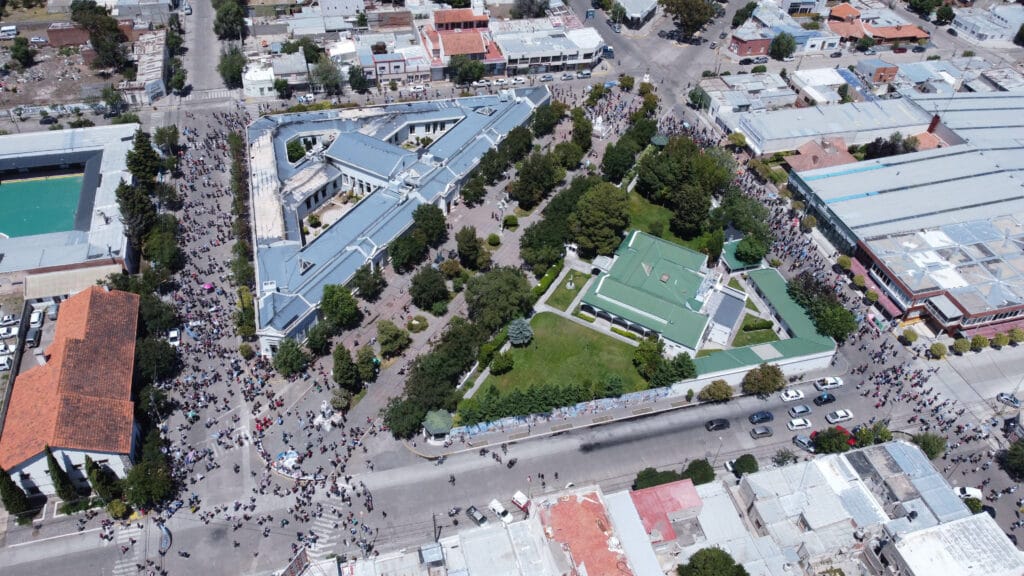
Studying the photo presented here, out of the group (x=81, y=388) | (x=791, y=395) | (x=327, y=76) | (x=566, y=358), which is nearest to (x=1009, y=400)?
(x=791, y=395)

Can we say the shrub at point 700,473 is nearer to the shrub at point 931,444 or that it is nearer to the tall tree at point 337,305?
the shrub at point 931,444

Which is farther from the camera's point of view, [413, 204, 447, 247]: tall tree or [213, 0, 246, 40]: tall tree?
[213, 0, 246, 40]: tall tree

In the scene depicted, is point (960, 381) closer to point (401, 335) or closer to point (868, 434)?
point (868, 434)

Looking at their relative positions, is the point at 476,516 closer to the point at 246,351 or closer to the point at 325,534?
the point at 325,534

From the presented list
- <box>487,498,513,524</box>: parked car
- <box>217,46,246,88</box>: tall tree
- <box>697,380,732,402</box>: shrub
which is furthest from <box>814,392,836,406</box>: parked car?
<box>217,46,246,88</box>: tall tree

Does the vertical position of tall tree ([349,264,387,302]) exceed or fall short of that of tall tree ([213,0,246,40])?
it falls short

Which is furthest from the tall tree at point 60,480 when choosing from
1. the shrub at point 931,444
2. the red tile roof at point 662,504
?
the shrub at point 931,444

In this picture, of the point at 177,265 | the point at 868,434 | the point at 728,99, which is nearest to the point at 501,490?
the point at 868,434

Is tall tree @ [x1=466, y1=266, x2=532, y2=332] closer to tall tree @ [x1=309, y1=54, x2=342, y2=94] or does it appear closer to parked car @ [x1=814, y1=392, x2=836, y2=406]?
parked car @ [x1=814, y1=392, x2=836, y2=406]
